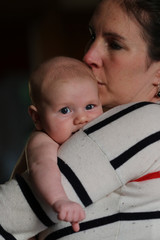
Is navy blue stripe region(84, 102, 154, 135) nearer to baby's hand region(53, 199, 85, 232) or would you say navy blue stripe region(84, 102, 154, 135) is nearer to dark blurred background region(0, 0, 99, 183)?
baby's hand region(53, 199, 85, 232)

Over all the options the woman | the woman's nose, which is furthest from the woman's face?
the woman

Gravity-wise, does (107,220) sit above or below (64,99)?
below

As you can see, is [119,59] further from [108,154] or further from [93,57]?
[108,154]

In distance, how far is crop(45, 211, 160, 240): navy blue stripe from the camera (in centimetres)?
100

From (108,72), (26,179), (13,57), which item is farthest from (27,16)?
(26,179)

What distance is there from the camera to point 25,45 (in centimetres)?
638

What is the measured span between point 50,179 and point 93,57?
20.2 inches

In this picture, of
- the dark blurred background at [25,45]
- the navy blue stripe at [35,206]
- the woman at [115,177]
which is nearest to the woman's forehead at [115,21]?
the woman at [115,177]

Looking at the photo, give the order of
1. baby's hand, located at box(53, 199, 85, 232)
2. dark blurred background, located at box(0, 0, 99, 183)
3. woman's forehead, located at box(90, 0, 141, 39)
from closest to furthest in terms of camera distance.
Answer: baby's hand, located at box(53, 199, 85, 232) < woman's forehead, located at box(90, 0, 141, 39) < dark blurred background, located at box(0, 0, 99, 183)

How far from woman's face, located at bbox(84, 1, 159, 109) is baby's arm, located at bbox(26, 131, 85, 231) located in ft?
1.14

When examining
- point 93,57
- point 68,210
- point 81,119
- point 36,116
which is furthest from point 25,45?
point 68,210

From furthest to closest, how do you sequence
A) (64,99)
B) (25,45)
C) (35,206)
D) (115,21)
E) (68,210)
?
1. (25,45)
2. (115,21)
3. (64,99)
4. (35,206)
5. (68,210)

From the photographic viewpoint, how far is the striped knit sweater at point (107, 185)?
960 millimetres

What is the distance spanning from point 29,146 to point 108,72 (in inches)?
15.3
